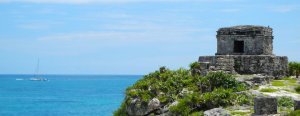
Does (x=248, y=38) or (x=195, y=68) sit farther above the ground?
(x=248, y=38)

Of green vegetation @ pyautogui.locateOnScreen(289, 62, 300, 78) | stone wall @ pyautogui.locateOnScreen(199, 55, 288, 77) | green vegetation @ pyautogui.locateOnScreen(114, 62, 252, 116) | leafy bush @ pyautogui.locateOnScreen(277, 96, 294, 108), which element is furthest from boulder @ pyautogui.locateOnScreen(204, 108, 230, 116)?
green vegetation @ pyautogui.locateOnScreen(289, 62, 300, 78)

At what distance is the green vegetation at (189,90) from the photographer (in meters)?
24.1

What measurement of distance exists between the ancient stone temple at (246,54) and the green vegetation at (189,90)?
153 cm

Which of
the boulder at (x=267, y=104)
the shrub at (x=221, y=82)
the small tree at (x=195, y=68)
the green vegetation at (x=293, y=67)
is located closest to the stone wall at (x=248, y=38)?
the green vegetation at (x=293, y=67)

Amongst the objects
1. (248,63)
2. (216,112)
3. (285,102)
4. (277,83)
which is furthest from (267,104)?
(248,63)

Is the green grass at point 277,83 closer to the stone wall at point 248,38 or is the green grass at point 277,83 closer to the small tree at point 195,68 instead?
the stone wall at point 248,38

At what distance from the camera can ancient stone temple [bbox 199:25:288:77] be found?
1148 inches

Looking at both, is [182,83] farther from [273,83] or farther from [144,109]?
[273,83]

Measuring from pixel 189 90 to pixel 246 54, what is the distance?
18.6ft

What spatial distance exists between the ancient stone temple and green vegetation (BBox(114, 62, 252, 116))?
1.53m

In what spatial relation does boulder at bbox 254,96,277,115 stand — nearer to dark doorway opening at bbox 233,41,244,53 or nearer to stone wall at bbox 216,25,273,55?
stone wall at bbox 216,25,273,55

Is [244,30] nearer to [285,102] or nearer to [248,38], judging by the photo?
[248,38]

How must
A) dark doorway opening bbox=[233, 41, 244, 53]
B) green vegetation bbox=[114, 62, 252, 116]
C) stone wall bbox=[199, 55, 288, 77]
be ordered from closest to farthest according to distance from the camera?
green vegetation bbox=[114, 62, 252, 116], stone wall bbox=[199, 55, 288, 77], dark doorway opening bbox=[233, 41, 244, 53]

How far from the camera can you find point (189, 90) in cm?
2695
